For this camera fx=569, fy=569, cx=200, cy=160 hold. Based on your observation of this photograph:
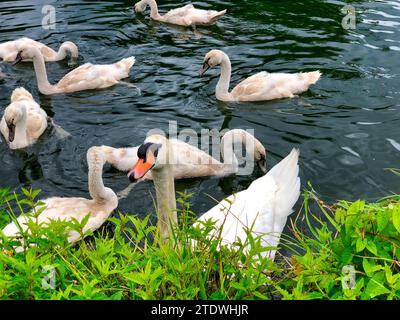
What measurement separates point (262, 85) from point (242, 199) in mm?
3882

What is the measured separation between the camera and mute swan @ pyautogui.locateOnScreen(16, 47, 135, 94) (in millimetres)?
10078

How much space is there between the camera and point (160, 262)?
349 centimetres

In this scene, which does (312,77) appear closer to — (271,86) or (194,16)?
(271,86)

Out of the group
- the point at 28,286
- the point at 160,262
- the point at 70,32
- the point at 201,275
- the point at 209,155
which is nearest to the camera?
the point at 28,286

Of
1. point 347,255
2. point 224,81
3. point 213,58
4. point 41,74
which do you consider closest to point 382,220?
point 347,255

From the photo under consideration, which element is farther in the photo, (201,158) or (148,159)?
(201,158)

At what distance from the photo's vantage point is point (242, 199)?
6.04 meters

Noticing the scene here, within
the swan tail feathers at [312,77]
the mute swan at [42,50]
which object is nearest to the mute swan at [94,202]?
the swan tail feathers at [312,77]

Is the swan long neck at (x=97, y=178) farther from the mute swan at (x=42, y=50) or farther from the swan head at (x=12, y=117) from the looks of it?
the mute swan at (x=42, y=50)

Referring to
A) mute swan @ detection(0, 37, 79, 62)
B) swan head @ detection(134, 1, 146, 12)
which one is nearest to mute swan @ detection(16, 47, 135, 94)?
mute swan @ detection(0, 37, 79, 62)

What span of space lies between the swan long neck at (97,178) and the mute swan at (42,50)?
16.8 ft

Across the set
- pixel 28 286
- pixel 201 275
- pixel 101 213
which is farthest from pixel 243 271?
pixel 101 213
